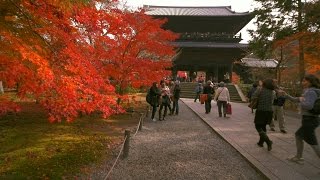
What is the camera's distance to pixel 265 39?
22.1 m

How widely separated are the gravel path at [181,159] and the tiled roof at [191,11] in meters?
26.2

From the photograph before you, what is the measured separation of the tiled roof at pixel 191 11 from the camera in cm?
3562

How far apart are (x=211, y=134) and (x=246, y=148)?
2.68 m

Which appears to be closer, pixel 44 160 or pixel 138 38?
pixel 44 160

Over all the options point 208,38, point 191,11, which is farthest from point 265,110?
point 191,11

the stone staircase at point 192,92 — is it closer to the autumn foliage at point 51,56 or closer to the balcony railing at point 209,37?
the balcony railing at point 209,37

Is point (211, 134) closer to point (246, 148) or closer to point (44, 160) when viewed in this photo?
point (246, 148)

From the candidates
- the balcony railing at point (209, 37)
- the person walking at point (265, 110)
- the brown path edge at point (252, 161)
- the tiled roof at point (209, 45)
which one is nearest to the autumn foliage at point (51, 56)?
the brown path edge at point (252, 161)

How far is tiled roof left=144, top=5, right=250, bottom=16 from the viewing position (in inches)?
1403

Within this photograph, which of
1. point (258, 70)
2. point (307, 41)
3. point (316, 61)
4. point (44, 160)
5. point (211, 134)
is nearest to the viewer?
point (44, 160)

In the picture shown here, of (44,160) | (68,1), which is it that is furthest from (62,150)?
(68,1)

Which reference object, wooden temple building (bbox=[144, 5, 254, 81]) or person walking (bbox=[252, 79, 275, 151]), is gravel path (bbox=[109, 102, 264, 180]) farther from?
wooden temple building (bbox=[144, 5, 254, 81])

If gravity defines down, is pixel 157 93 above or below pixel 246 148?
above

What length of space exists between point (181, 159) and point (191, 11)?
3324 cm
